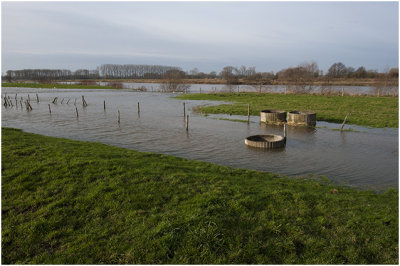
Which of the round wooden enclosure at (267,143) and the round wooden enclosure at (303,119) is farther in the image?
the round wooden enclosure at (303,119)

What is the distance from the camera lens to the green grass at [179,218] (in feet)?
17.7

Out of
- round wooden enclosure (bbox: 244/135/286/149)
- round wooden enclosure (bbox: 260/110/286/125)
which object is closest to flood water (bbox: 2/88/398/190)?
round wooden enclosure (bbox: 244/135/286/149)

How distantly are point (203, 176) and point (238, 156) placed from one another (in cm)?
542

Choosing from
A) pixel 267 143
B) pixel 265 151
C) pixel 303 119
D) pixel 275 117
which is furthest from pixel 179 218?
pixel 275 117

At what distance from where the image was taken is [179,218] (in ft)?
21.0

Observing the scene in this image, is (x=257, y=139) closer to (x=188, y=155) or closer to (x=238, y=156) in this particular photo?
(x=238, y=156)

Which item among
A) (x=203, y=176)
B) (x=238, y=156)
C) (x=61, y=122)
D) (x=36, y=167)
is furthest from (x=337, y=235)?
(x=61, y=122)

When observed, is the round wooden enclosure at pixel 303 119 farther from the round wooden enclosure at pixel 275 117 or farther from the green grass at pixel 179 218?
the green grass at pixel 179 218

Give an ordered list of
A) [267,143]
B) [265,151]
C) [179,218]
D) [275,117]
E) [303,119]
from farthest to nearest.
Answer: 1. [275,117]
2. [303,119]
3. [267,143]
4. [265,151]
5. [179,218]

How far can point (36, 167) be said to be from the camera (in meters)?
9.41

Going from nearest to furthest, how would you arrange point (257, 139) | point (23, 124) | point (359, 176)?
point (359, 176), point (257, 139), point (23, 124)

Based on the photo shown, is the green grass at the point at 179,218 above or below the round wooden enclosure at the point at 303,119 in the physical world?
below

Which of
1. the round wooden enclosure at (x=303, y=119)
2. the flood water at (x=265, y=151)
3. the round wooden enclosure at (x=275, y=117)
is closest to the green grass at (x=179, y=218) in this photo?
the flood water at (x=265, y=151)

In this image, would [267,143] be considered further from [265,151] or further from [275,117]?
[275,117]
